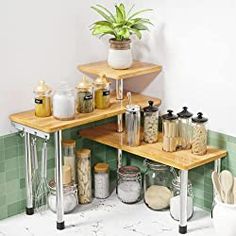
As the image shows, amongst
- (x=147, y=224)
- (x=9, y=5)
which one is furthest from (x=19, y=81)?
(x=147, y=224)

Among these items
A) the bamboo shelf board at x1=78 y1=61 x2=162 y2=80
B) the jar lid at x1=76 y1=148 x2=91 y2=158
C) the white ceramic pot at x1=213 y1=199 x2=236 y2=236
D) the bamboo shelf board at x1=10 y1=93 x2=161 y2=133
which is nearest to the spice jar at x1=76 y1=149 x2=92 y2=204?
the jar lid at x1=76 y1=148 x2=91 y2=158

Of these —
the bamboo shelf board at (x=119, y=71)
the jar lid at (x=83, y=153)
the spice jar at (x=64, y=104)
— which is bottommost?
the jar lid at (x=83, y=153)

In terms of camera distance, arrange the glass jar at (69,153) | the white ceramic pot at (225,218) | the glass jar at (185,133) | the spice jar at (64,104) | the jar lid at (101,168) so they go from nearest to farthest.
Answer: the white ceramic pot at (225,218), the spice jar at (64,104), the glass jar at (185,133), the glass jar at (69,153), the jar lid at (101,168)

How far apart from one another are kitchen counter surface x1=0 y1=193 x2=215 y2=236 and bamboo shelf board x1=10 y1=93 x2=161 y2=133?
0.42 meters

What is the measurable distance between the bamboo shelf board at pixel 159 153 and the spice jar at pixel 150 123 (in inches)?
1.2

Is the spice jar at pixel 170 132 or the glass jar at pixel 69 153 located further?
the glass jar at pixel 69 153

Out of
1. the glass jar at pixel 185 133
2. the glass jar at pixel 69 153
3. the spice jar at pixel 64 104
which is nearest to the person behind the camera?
the spice jar at pixel 64 104

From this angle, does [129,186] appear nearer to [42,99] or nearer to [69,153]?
[69,153]

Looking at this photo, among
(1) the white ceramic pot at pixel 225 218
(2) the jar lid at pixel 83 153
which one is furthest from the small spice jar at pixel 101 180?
(1) the white ceramic pot at pixel 225 218

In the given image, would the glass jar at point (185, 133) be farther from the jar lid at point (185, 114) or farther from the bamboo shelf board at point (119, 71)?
the bamboo shelf board at point (119, 71)

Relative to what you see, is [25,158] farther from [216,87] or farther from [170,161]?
[216,87]

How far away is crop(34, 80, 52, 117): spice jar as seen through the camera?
2502mm

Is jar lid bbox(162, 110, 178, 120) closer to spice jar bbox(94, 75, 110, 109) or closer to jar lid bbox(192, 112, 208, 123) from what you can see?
jar lid bbox(192, 112, 208, 123)

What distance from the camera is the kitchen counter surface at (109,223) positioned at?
2.51m
